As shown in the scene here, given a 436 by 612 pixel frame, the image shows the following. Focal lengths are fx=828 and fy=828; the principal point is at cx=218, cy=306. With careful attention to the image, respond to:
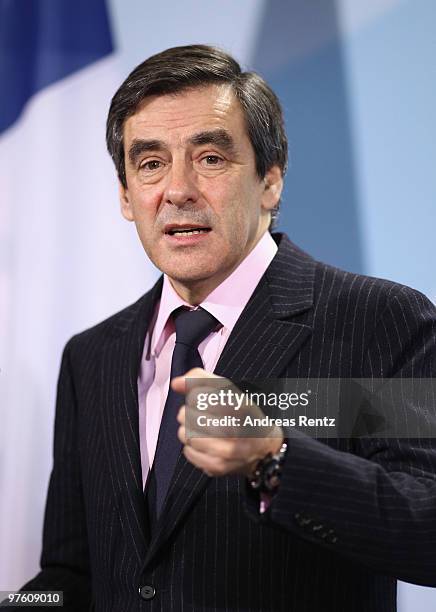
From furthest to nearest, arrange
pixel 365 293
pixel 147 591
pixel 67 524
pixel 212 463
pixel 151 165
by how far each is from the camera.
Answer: pixel 67 524 → pixel 151 165 → pixel 365 293 → pixel 147 591 → pixel 212 463

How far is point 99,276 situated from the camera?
204 centimetres

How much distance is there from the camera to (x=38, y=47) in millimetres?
2049

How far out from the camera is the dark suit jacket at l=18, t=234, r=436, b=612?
111cm

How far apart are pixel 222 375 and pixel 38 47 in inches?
43.2

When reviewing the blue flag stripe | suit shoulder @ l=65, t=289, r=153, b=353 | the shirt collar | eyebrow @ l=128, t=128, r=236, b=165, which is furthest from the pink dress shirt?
the blue flag stripe

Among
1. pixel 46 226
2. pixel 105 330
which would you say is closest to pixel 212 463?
pixel 105 330

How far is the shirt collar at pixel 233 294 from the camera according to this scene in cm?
153

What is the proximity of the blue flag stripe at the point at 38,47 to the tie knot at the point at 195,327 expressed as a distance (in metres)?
0.82

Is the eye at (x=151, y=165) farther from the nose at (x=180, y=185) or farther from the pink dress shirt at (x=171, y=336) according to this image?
the pink dress shirt at (x=171, y=336)

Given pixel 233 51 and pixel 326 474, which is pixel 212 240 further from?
pixel 233 51

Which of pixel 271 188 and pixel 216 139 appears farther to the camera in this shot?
pixel 271 188

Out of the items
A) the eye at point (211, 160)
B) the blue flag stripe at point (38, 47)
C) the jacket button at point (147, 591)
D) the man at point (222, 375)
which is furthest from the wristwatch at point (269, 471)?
the blue flag stripe at point (38, 47)

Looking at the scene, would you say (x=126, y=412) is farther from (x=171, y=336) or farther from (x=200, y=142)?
(x=200, y=142)

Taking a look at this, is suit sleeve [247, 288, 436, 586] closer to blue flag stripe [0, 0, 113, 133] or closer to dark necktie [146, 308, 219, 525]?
dark necktie [146, 308, 219, 525]
